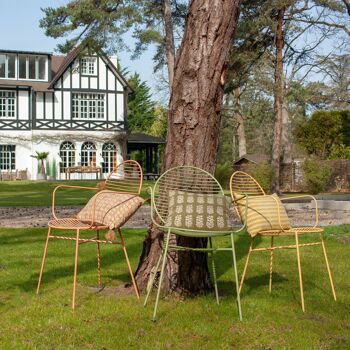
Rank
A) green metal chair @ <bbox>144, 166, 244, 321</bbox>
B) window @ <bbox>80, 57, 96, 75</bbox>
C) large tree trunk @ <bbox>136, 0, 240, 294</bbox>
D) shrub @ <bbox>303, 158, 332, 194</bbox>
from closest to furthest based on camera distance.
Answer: green metal chair @ <bbox>144, 166, 244, 321</bbox> → large tree trunk @ <bbox>136, 0, 240, 294</bbox> → shrub @ <bbox>303, 158, 332, 194</bbox> → window @ <bbox>80, 57, 96, 75</bbox>

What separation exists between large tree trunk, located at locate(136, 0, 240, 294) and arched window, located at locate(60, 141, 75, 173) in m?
34.4

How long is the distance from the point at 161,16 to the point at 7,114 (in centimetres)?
1804

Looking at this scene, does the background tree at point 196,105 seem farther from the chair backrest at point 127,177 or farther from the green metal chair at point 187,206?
the chair backrest at point 127,177

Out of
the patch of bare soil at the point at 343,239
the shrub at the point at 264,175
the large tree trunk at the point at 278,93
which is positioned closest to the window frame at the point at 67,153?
the shrub at the point at 264,175

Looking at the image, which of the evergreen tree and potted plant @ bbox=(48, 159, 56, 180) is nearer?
potted plant @ bbox=(48, 159, 56, 180)

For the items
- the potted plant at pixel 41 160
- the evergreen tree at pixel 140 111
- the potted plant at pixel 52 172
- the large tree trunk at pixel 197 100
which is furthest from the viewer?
the evergreen tree at pixel 140 111

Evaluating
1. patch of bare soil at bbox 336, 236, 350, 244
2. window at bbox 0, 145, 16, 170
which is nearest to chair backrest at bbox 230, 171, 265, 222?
patch of bare soil at bbox 336, 236, 350, 244

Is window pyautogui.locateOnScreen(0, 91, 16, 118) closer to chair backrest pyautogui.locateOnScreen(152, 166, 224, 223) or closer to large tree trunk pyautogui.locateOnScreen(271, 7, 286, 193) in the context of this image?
large tree trunk pyautogui.locateOnScreen(271, 7, 286, 193)

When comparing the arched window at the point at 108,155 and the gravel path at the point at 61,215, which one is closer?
the gravel path at the point at 61,215

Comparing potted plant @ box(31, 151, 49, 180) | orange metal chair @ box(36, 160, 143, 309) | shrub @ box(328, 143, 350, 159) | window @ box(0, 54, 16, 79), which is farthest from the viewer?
window @ box(0, 54, 16, 79)

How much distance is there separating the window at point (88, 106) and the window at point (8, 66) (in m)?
4.15

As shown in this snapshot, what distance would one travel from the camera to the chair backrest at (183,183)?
4469 millimetres

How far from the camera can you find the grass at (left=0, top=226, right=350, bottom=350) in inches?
131

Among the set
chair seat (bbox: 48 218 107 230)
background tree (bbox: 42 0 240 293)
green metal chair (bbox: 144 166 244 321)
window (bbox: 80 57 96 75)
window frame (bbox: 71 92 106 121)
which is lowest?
chair seat (bbox: 48 218 107 230)
